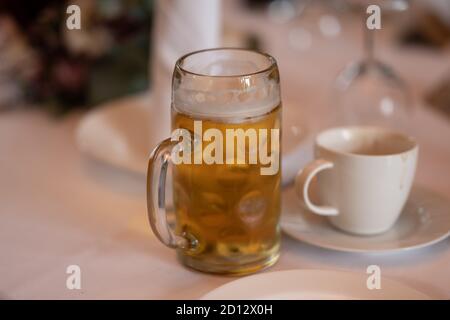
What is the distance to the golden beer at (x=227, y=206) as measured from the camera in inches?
22.8

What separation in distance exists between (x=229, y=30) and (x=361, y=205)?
627 millimetres

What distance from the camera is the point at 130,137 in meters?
0.89

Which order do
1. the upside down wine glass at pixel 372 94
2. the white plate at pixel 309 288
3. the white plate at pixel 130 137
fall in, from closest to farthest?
the white plate at pixel 309 288
the white plate at pixel 130 137
the upside down wine glass at pixel 372 94

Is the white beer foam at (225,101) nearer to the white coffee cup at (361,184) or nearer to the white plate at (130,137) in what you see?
the white coffee cup at (361,184)

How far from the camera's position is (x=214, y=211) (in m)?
0.59

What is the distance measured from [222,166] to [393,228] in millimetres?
188

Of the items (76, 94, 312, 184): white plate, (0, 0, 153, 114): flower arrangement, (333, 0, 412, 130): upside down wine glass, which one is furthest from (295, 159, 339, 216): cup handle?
(0, 0, 153, 114): flower arrangement

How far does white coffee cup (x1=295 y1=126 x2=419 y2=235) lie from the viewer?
2.02 feet

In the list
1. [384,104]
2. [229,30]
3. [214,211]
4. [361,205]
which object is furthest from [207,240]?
[229,30]

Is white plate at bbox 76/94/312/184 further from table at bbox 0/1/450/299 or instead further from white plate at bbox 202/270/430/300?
white plate at bbox 202/270/430/300

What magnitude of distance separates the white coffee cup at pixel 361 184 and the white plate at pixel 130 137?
→ 4.5 inches

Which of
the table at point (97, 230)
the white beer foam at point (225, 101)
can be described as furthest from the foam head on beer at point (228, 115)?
the table at point (97, 230)

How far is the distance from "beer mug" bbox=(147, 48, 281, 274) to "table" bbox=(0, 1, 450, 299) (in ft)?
0.10

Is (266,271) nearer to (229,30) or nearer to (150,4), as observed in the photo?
(150,4)
